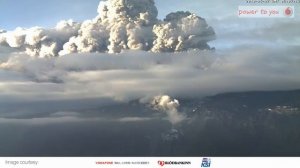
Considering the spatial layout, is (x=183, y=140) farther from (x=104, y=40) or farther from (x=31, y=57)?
(x=31, y=57)
